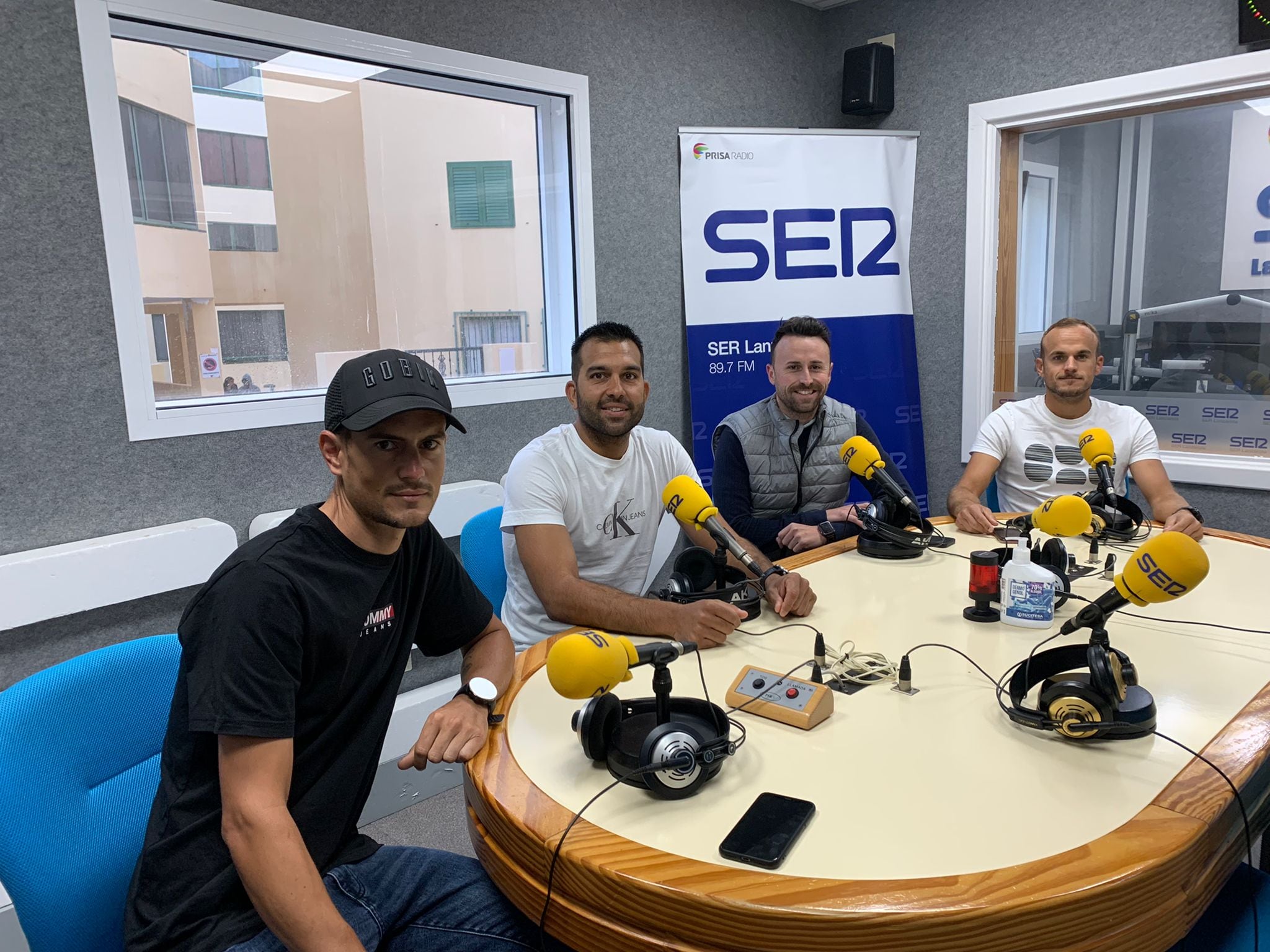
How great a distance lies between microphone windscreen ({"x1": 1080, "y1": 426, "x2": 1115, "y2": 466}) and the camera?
227 cm

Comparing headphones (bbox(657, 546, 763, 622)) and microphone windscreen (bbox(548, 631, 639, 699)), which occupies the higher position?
microphone windscreen (bbox(548, 631, 639, 699))

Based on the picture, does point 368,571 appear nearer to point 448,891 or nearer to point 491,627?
point 491,627

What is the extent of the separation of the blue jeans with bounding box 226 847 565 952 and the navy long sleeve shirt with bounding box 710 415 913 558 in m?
1.59

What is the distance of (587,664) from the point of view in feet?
3.66

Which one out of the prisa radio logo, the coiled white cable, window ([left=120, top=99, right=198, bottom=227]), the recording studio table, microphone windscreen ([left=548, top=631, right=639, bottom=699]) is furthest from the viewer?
the prisa radio logo

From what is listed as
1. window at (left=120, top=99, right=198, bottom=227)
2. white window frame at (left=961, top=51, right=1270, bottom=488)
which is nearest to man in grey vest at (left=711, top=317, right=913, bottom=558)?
white window frame at (left=961, top=51, right=1270, bottom=488)

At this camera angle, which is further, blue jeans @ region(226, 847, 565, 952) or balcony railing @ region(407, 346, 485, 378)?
balcony railing @ region(407, 346, 485, 378)

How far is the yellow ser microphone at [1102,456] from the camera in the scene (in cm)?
227

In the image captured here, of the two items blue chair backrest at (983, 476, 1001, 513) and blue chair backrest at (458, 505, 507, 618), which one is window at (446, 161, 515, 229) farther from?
blue chair backrest at (983, 476, 1001, 513)

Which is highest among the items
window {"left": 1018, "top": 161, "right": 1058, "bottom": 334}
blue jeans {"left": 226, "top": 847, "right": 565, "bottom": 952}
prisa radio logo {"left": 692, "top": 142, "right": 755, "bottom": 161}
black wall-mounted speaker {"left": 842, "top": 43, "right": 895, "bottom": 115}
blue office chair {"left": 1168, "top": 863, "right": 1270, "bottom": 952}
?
black wall-mounted speaker {"left": 842, "top": 43, "right": 895, "bottom": 115}

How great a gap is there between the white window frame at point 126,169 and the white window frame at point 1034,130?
1.77m

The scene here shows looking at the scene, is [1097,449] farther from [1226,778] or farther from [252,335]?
[252,335]

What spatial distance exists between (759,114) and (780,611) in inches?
120

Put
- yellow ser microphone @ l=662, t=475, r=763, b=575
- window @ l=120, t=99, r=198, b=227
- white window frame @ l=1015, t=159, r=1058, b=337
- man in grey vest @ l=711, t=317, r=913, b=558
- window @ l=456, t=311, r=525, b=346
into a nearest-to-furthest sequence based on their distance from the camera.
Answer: yellow ser microphone @ l=662, t=475, r=763, b=575
window @ l=120, t=99, r=198, b=227
man in grey vest @ l=711, t=317, r=913, b=558
window @ l=456, t=311, r=525, b=346
white window frame @ l=1015, t=159, r=1058, b=337
